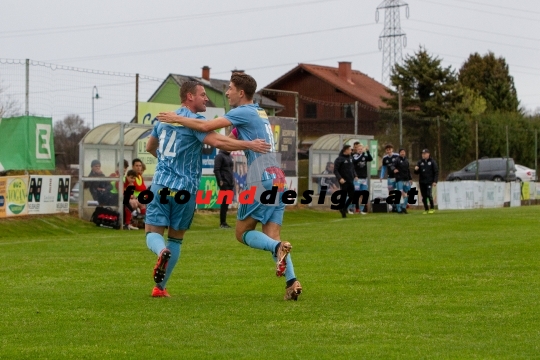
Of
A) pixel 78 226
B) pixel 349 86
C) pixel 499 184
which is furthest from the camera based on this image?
pixel 349 86

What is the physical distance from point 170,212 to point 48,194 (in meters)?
13.1

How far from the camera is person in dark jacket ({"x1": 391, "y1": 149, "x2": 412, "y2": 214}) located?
29.6 metres

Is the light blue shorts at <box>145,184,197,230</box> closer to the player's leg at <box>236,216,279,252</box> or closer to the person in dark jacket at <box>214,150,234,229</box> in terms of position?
the player's leg at <box>236,216,279,252</box>

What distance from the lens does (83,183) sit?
2277 centimetres

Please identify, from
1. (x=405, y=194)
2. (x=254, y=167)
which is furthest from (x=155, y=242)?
(x=405, y=194)

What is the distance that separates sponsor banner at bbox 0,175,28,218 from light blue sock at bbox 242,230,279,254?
12.1 metres

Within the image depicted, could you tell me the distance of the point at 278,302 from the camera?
8.55 meters

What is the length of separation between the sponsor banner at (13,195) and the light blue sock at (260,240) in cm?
1213

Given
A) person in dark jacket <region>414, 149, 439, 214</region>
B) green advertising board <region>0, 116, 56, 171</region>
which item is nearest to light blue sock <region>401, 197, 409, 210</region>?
person in dark jacket <region>414, 149, 439, 214</region>

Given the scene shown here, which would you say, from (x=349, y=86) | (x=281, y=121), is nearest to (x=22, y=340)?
(x=281, y=121)

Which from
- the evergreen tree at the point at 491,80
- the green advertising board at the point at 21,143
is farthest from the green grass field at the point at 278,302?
the evergreen tree at the point at 491,80

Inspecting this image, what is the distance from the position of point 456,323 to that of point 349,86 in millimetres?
71147

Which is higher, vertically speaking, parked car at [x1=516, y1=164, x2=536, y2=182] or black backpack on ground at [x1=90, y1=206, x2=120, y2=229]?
parked car at [x1=516, y1=164, x2=536, y2=182]

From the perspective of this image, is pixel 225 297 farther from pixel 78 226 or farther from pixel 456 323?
pixel 78 226
